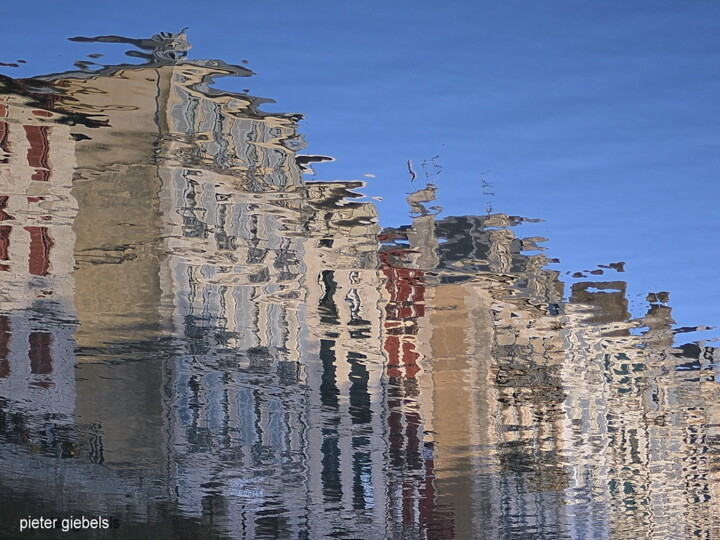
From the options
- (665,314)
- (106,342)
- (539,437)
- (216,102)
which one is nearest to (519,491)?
(539,437)

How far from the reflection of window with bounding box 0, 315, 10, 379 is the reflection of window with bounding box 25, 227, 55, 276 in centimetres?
148

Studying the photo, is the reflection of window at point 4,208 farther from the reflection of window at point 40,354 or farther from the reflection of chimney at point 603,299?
the reflection of chimney at point 603,299

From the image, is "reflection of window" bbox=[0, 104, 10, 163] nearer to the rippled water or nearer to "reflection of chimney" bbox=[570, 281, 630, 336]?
the rippled water

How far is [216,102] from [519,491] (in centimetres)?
1569

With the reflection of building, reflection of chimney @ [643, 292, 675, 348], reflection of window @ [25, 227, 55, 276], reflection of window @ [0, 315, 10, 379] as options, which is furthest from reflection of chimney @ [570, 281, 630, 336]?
reflection of window @ [0, 315, 10, 379]

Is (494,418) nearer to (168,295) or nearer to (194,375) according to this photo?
(194,375)

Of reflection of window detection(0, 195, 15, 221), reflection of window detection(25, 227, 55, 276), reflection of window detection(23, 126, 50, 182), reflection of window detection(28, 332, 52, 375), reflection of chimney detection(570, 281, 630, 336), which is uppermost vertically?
reflection of window detection(23, 126, 50, 182)

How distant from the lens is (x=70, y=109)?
25.1 ft

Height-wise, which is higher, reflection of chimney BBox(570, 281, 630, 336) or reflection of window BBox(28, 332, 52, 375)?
reflection of chimney BBox(570, 281, 630, 336)

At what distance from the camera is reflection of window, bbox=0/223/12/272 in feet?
30.9

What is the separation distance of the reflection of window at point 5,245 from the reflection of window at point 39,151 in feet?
3.63

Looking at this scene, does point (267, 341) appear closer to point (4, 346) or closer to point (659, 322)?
point (4, 346)

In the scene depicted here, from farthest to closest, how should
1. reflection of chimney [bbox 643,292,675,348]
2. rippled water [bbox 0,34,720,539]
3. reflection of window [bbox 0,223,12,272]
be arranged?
reflection of chimney [bbox 643,292,675,348] → reflection of window [bbox 0,223,12,272] → rippled water [bbox 0,34,720,539]

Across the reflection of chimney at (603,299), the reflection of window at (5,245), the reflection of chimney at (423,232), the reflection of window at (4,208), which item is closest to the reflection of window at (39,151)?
the reflection of window at (4,208)
